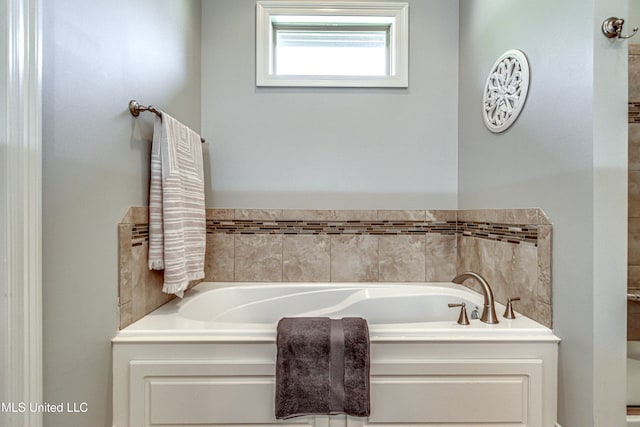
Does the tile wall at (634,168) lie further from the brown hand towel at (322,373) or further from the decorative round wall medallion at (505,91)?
the brown hand towel at (322,373)

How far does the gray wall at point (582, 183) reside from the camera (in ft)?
3.94

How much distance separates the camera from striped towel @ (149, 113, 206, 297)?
5.15ft

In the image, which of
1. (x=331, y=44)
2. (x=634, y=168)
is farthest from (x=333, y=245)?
(x=634, y=168)

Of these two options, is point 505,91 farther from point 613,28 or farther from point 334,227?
point 334,227

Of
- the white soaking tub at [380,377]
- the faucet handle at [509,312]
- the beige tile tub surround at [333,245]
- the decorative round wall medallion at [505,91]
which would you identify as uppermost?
the decorative round wall medallion at [505,91]

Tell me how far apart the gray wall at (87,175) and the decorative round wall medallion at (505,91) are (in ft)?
5.91

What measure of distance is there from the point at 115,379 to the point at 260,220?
4.20 feet

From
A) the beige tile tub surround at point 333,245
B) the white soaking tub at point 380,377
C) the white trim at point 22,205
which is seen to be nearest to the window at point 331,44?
the beige tile tub surround at point 333,245

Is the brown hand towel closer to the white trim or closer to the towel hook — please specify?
the white trim

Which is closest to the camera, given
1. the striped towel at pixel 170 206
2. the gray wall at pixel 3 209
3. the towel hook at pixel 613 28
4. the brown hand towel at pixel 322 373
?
the gray wall at pixel 3 209

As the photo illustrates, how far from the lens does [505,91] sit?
177 cm

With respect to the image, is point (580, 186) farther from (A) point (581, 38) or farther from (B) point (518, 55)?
(B) point (518, 55)

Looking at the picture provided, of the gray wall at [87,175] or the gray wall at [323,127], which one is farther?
the gray wall at [323,127]

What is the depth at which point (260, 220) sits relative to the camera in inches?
93.4
